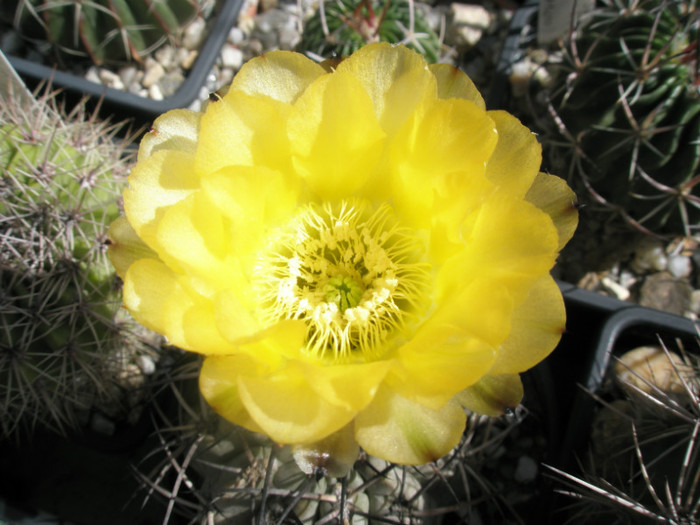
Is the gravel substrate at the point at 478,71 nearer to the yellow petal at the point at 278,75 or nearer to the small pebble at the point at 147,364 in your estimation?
the small pebble at the point at 147,364

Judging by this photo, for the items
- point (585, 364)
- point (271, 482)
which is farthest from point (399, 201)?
point (585, 364)

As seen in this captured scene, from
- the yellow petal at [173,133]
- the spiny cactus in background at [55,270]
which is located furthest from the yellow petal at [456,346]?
the spiny cactus in background at [55,270]

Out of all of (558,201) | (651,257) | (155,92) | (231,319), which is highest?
(558,201)

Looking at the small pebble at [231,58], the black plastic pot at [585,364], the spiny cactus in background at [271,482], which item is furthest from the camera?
the small pebble at [231,58]

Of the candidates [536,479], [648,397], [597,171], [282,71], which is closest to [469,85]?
[282,71]

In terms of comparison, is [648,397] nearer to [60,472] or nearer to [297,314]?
[297,314]

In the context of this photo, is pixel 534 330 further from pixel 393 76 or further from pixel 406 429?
pixel 393 76
